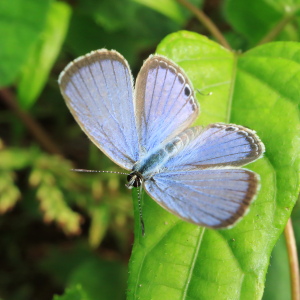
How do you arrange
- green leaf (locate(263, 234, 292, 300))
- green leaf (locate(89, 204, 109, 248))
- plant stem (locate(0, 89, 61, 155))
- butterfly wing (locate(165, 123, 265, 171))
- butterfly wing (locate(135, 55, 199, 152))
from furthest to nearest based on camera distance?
plant stem (locate(0, 89, 61, 155))
green leaf (locate(89, 204, 109, 248))
green leaf (locate(263, 234, 292, 300))
butterfly wing (locate(135, 55, 199, 152))
butterfly wing (locate(165, 123, 265, 171))

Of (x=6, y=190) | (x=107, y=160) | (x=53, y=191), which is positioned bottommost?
(x=6, y=190)

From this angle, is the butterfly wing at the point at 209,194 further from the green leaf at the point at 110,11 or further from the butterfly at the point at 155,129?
the green leaf at the point at 110,11

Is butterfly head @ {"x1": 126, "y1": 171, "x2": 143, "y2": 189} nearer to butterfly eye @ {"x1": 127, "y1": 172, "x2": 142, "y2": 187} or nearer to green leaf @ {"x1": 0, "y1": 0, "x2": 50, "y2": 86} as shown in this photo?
butterfly eye @ {"x1": 127, "y1": 172, "x2": 142, "y2": 187}

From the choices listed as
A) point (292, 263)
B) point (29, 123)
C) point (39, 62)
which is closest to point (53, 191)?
point (29, 123)

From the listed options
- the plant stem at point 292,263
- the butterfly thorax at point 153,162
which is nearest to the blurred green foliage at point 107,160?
the butterfly thorax at point 153,162

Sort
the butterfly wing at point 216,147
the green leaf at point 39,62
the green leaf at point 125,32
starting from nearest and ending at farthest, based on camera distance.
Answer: the butterfly wing at point 216,147
the green leaf at point 39,62
the green leaf at point 125,32

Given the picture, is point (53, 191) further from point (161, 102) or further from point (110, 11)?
point (110, 11)

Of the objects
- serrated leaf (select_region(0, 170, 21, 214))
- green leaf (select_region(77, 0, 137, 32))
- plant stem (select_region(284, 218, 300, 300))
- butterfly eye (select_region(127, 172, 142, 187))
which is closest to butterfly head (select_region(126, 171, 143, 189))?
butterfly eye (select_region(127, 172, 142, 187))
